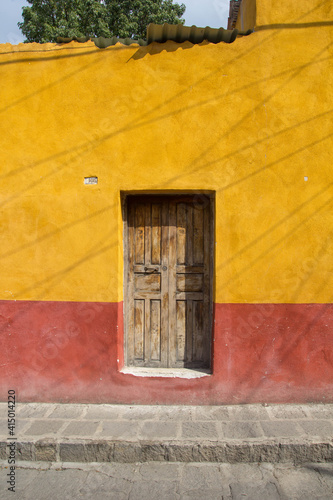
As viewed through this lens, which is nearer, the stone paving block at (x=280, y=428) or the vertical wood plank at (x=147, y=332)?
the stone paving block at (x=280, y=428)

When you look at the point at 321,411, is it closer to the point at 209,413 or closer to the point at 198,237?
the point at 209,413

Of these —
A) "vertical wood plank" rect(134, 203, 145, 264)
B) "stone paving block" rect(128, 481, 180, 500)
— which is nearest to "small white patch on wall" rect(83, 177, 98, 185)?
"vertical wood plank" rect(134, 203, 145, 264)

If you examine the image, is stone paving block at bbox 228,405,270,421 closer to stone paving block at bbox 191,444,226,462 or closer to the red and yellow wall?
the red and yellow wall

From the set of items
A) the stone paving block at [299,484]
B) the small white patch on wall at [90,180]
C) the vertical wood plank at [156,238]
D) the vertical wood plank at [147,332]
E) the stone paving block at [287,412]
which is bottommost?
the stone paving block at [299,484]

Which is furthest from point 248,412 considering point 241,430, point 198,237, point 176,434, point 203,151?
point 203,151

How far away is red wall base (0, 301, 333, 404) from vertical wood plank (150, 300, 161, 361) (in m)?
0.36

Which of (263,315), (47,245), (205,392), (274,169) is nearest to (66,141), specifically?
(47,245)

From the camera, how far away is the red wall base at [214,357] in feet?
13.1

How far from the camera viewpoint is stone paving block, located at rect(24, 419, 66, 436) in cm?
351

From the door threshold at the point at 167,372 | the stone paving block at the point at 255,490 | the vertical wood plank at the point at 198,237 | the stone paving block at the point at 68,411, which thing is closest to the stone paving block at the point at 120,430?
the stone paving block at the point at 68,411

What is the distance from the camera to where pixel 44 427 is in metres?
3.62

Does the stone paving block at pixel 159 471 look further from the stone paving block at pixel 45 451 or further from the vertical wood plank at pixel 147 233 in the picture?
the vertical wood plank at pixel 147 233

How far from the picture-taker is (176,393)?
4023 mm

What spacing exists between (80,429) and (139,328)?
3.98 feet
